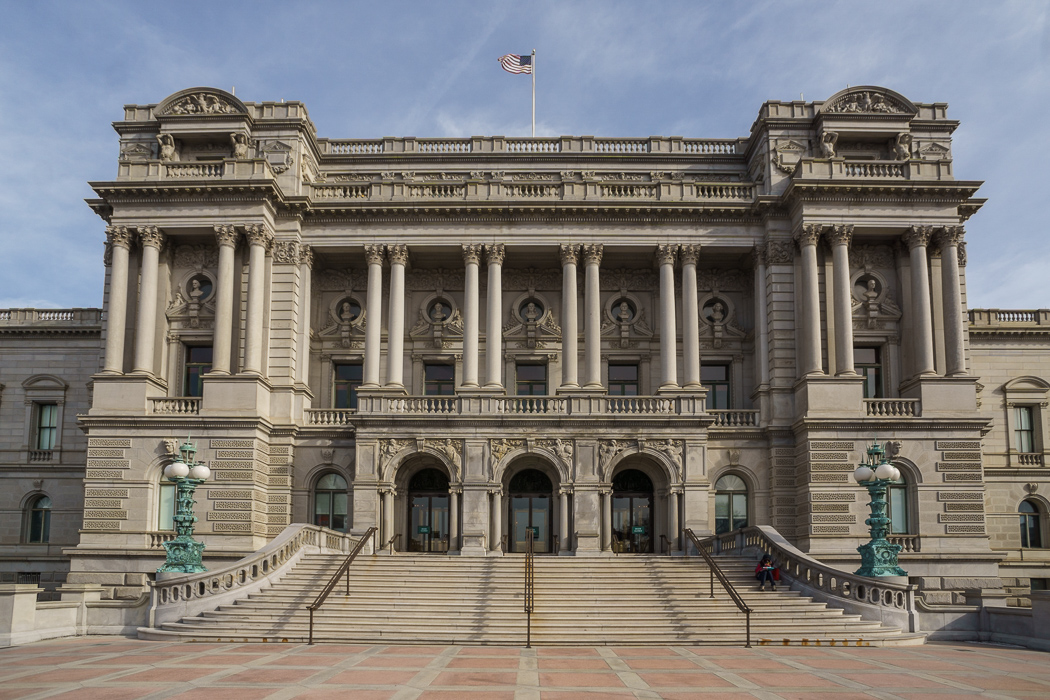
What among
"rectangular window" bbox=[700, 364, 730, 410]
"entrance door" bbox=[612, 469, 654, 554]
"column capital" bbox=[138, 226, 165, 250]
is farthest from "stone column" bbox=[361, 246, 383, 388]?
"rectangular window" bbox=[700, 364, 730, 410]

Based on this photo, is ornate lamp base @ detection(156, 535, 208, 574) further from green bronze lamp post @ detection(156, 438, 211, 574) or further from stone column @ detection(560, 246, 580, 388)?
stone column @ detection(560, 246, 580, 388)

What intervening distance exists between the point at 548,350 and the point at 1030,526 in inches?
965

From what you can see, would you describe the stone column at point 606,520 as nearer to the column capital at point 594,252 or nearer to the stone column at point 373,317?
the column capital at point 594,252

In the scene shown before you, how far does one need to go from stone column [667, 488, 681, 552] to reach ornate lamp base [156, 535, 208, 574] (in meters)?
17.3

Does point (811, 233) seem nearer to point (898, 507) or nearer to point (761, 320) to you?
point (761, 320)

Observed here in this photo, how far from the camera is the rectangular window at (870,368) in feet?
137

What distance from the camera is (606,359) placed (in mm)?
43812

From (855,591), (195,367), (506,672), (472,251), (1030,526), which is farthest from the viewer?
(1030,526)

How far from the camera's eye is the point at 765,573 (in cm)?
3014

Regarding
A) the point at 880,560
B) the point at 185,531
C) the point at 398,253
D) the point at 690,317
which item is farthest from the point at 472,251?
the point at 880,560

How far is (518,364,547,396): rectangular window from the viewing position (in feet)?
144

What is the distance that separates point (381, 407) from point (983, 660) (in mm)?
23613

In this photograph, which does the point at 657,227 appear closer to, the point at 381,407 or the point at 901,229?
the point at 901,229

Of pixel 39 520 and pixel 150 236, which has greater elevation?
pixel 150 236
